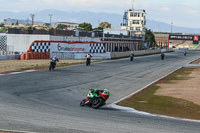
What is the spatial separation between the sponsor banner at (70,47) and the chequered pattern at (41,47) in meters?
0.51

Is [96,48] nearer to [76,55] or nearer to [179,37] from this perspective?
[76,55]

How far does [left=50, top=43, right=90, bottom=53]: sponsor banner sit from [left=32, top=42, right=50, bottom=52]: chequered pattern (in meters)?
0.51

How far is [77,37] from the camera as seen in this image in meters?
65.0

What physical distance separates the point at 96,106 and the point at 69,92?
5.28 m

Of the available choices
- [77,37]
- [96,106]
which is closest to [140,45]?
[77,37]

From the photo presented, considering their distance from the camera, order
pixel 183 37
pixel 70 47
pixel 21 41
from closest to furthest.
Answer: pixel 70 47
pixel 21 41
pixel 183 37

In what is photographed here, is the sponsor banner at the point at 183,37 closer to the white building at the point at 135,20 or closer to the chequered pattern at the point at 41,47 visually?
the white building at the point at 135,20

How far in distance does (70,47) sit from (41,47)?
387cm

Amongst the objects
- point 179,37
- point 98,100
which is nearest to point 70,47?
point 98,100

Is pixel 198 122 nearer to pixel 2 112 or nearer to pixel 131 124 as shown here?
pixel 131 124

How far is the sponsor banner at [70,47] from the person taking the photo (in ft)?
154

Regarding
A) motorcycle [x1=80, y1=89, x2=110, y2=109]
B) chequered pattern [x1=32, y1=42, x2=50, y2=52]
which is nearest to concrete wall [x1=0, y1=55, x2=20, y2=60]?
chequered pattern [x1=32, y1=42, x2=50, y2=52]

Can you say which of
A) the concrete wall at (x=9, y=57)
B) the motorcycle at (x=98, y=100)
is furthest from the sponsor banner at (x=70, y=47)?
the motorcycle at (x=98, y=100)

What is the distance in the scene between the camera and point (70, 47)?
48094 mm
